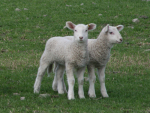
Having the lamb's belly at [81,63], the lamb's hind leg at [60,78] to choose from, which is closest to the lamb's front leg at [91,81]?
the lamb's belly at [81,63]

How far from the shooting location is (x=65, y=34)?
16578mm

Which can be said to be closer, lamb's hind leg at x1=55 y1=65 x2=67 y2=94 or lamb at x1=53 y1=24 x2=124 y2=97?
lamb at x1=53 y1=24 x2=124 y2=97

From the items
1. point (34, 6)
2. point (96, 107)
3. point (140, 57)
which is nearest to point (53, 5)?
point (34, 6)

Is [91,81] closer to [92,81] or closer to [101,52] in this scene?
[92,81]

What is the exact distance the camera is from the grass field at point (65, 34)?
778 centimetres

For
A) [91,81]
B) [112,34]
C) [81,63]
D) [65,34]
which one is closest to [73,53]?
[81,63]

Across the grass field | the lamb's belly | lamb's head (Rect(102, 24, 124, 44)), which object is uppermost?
lamb's head (Rect(102, 24, 124, 44))

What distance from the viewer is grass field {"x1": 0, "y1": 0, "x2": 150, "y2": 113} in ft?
25.5

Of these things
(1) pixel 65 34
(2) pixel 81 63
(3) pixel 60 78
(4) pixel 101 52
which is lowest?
(1) pixel 65 34

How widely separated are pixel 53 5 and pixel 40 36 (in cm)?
510

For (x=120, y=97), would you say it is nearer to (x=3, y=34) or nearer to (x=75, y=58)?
(x=75, y=58)

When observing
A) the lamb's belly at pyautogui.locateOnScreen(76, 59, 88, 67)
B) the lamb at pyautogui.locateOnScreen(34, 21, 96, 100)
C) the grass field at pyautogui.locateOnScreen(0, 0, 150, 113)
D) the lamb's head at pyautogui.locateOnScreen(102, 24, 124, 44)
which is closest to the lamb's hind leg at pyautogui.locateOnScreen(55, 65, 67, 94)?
the grass field at pyautogui.locateOnScreen(0, 0, 150, 113)

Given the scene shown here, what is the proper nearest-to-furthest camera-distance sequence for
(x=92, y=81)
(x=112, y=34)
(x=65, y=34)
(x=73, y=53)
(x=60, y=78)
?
(x=73, y=53)
(x=112, y=34)
(x=92, y=81)
(x=60, y=78)
(x=65, y=34)

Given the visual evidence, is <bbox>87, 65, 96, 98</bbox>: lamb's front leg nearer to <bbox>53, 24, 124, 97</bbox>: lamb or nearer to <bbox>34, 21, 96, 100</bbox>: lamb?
<bbox>53, 24, 124, 97</bbox>: lamb
